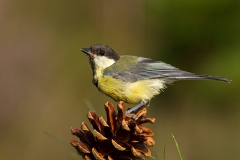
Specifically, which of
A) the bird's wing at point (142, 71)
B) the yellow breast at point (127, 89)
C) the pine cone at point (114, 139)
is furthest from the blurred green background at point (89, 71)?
the pine cone at point (114, 139)

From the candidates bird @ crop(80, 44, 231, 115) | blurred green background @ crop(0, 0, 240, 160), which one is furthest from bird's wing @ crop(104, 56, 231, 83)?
blurred green background @ crop(0, 0, 240, 160)

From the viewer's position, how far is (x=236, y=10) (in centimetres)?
328

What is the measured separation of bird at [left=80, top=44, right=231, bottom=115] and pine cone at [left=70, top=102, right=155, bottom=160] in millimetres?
678

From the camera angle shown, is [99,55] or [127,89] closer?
[127,89]

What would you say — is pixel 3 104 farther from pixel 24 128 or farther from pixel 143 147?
pixel 143 147

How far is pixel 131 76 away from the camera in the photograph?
2455mm

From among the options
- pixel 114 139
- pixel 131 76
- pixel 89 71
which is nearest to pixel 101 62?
pixel 131 76

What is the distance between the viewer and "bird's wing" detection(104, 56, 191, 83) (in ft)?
7.96

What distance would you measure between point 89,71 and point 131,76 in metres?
1.29

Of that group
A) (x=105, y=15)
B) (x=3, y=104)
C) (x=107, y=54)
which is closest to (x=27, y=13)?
(x=105, y=15)

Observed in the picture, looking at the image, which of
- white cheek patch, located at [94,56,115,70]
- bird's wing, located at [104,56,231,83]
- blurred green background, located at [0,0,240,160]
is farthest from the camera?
blurred green background, located at [0,0,240,160]

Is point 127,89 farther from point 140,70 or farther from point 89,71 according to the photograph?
point 89,71

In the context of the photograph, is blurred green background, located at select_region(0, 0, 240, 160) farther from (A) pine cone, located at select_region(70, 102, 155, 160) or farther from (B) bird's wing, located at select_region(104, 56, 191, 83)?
(A) pine cone, located at select_region(70, 102, 155, 160)

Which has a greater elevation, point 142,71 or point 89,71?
point 142,71
